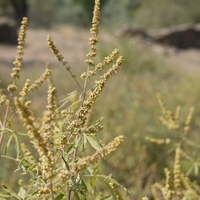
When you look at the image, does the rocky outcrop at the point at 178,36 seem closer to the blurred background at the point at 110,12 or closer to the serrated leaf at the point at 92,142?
the blurred background at the point at 110,12

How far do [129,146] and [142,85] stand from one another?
13.6ft

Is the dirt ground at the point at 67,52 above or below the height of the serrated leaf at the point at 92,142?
below

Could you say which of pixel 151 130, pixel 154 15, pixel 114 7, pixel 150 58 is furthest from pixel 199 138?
pixel 114 7

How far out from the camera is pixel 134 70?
45.6 feet

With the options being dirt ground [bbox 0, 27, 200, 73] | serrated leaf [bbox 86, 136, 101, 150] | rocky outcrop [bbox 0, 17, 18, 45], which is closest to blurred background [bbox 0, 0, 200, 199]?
dirt ground [bbox 0, 27, 200, 73]

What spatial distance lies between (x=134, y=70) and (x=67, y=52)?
5.37 metres

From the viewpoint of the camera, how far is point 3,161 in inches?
222

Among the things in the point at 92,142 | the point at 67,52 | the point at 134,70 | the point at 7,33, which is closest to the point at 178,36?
the point at 67,52

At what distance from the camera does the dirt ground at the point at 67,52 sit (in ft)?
55.4

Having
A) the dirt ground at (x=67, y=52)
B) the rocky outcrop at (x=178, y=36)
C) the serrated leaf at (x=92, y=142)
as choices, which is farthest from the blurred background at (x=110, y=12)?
the serrated leaf at (x=92, y=142)

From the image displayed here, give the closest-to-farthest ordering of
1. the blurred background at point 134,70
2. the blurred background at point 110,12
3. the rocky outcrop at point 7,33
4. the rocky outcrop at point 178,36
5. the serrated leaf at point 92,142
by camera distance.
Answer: the serrated leaf at point 92,142
the blurred background at point 134,70
the rocky outcrop at point 7,33
the rocky outcrop at point 178,36
the blurred background at point 110,12

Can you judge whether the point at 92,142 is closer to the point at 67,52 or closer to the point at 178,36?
the point at 67,52

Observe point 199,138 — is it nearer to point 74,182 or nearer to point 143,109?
point 143,109

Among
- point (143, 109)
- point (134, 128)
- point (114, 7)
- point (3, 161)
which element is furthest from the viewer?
point (114, 7)
